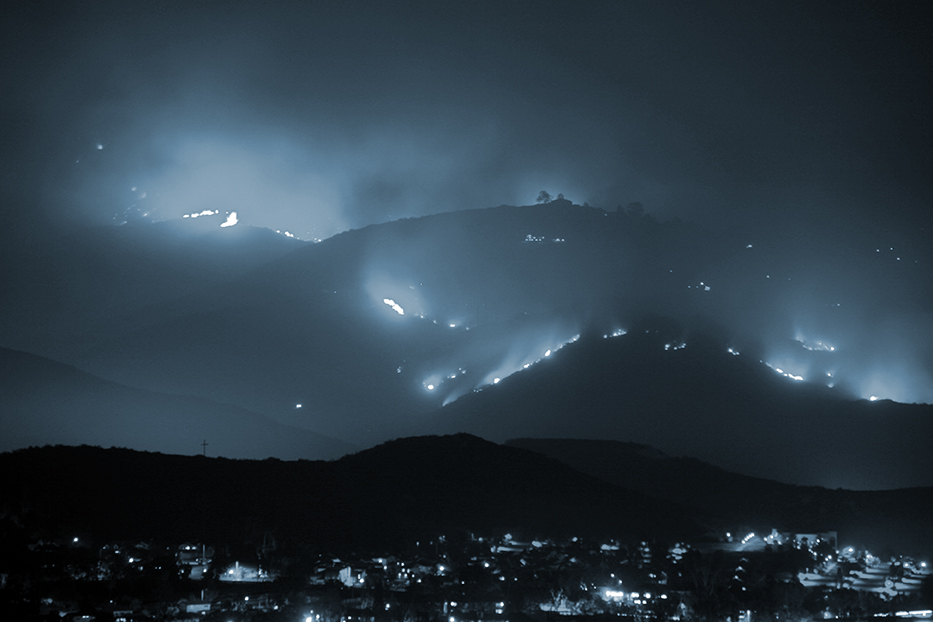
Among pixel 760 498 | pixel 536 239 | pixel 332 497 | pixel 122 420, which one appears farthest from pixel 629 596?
pixel 536 239

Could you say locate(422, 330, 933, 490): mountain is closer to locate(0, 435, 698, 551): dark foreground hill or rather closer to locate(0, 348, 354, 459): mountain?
locate(0, 348, 354, 459): mountain

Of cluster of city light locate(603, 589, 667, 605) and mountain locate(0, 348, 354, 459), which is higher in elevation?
mountain locate(0, 348, 354, 459)

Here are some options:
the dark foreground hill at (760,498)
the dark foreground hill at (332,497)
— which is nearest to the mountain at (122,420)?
the dark foreground hill at (332,497)

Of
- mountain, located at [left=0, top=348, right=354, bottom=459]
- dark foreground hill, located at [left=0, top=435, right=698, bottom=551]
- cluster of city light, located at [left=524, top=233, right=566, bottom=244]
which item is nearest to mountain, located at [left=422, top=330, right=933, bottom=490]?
mountain, located at [left=0, top=348, right=354, bottom=459]

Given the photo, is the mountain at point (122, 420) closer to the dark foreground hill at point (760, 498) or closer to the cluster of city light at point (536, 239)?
the dark foreground hill at point (760, 498)

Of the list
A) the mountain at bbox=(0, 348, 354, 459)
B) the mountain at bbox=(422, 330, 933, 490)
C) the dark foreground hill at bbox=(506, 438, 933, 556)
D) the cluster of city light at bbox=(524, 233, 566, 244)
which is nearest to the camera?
the dark foreground hill at bbox=(506, 438, 933, 556)
